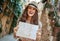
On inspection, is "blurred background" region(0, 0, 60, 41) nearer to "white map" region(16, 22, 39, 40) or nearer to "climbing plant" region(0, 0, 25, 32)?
"climbing plant" region(0, 0, 25, 32)

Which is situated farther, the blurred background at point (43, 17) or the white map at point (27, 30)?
the blurred background at point (43, 17)

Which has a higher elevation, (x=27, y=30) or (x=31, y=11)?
(x=31, y=11)

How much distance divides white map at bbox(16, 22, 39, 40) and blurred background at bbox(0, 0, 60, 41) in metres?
0.15

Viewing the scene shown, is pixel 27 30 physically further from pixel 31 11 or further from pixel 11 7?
pixel 11 7

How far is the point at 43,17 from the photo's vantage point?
2041 mm

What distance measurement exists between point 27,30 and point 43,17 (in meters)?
0.29

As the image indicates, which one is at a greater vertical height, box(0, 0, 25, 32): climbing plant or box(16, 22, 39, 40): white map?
box(0, 0, 25, 32): climbing plant

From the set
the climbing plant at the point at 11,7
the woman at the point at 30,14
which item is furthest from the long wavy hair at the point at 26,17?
the climbing plant at the point at 11,7

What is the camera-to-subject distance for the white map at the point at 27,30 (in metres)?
1.91

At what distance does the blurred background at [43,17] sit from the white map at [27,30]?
146 mm

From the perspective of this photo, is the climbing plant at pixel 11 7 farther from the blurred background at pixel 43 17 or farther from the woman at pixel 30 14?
the woman at pixel 30 14

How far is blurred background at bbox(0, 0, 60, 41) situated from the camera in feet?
6.70

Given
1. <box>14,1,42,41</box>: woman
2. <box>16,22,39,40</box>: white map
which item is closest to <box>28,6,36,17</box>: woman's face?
<box>14,1,42,41</box>: woman

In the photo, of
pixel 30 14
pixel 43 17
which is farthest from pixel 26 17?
pixel 43 17
